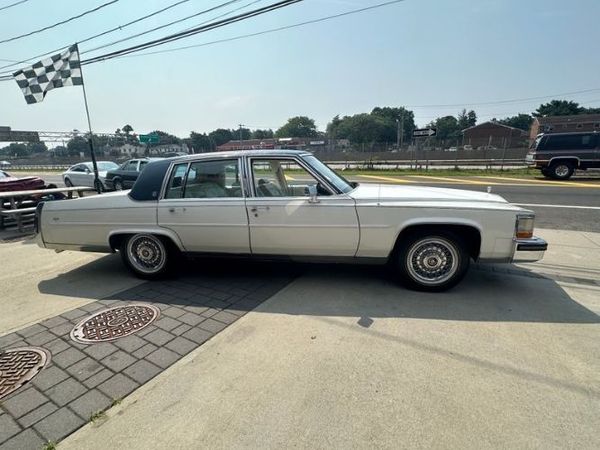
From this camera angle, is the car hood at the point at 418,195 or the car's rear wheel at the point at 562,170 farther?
the car's rear wheel at the point at 562,170

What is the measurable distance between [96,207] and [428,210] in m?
4.08

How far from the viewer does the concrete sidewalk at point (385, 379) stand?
1890 millimetres

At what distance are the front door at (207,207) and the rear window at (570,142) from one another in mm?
16649

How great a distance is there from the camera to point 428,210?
3.43 meters

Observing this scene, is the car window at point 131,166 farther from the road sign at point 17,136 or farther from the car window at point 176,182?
the road sign at point 17,136

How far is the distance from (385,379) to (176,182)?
323 cm

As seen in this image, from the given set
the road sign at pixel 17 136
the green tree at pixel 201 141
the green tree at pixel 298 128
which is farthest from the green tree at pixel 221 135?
the road sign at pixel 17 136

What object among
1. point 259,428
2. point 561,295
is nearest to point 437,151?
point 561,295

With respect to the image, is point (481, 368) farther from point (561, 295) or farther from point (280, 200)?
point (280, 200)

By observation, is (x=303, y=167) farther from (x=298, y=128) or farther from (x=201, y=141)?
(x=298, y=128)

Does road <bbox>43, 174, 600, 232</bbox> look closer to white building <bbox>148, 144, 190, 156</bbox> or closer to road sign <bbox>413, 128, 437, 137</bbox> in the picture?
road sign <bbox>413, 128, 437, 137</bbox>

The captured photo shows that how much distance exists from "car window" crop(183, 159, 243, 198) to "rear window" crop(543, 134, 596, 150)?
1658 cm

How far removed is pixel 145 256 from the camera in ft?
14.0

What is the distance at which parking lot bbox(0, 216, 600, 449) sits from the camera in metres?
1.92
